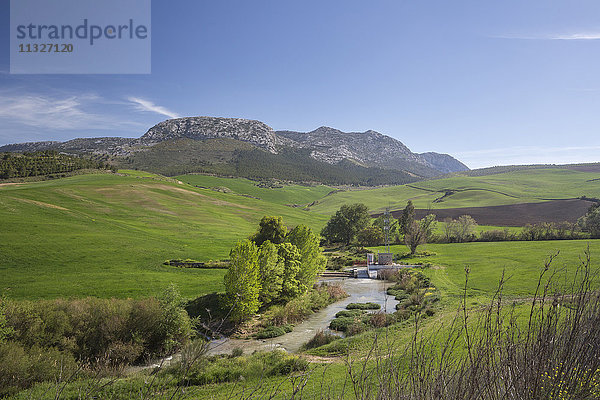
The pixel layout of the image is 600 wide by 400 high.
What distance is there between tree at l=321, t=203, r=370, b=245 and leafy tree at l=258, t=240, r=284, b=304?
44.1 m

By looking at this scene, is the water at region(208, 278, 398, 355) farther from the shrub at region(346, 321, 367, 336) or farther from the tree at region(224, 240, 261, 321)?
the tree at region(224, 240, 261, 321)

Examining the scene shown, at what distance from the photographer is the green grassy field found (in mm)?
129000

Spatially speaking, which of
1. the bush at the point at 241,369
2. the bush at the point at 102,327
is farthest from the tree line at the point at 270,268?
the bush at the point at 102,327

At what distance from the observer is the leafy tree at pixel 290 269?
34.2 m

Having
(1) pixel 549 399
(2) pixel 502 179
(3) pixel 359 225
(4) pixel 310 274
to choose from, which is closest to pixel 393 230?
(3) pixel 359 225

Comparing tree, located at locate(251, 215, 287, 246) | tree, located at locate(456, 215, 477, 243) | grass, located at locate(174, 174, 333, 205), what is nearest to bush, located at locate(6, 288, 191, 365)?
tree, located at locate(251, 215, 287, 246)

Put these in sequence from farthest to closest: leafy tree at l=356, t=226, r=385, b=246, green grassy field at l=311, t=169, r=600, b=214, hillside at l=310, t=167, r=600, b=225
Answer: green grassy field at l=311, t=169, r=600, b=214
hillside at l=310, t=167, r=600, b=225
leafy tree at l=356, t=226, r=385, b=246

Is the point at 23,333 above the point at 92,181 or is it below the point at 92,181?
below

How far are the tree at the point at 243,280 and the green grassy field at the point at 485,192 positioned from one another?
373 ft

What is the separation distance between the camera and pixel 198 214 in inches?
3329

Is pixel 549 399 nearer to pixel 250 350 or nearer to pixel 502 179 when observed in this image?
Answer: pixel 250 350

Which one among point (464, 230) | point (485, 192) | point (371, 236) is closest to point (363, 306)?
point (371, 236)

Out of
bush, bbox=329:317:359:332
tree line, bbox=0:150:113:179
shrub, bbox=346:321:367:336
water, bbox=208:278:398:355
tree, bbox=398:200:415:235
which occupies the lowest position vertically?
water, bbox=208:278:398:355

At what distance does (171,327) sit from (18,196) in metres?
58.3
